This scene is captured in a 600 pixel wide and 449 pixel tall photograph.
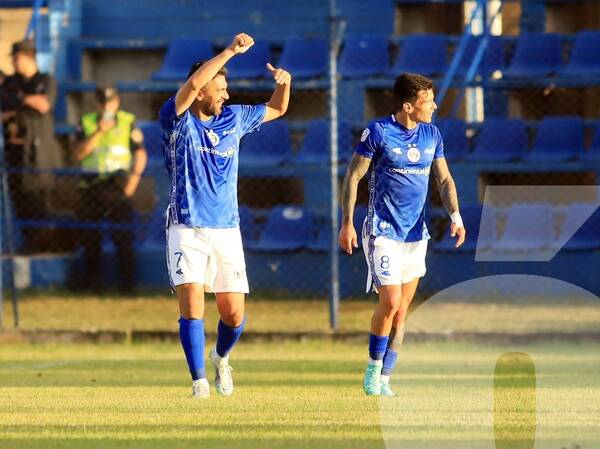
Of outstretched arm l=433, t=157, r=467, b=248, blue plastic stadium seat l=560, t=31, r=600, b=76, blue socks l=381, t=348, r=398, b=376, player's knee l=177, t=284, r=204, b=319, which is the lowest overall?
blue socks l=381, t=348, r=398, b=376

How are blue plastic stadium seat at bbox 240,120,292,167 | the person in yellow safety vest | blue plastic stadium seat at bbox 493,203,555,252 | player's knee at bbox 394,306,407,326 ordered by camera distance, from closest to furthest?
player's knee at bbox 394,306,407,326
blue plastic stadium seat at bbox 493,203,555,252
the person in yellow safety vest
blue plastic stadium seat at bbox 240,120,292,167

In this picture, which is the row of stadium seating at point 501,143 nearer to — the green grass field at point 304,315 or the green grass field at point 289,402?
the green grass field at point 304,315

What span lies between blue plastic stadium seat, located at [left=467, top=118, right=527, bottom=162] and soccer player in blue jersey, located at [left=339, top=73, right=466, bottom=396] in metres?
8.01

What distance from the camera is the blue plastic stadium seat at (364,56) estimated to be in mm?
19047

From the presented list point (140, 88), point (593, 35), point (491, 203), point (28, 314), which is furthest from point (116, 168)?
point (593, 35)

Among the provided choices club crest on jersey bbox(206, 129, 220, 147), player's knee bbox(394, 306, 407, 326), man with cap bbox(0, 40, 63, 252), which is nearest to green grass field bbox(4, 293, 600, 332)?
man with cap bbox(0, 40, 63, 252)

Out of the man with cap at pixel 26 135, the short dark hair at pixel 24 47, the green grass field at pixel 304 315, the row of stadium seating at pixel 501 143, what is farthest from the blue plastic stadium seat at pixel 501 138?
the short dark hair at pixel 24 47

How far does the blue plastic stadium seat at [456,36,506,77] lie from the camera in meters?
18.6

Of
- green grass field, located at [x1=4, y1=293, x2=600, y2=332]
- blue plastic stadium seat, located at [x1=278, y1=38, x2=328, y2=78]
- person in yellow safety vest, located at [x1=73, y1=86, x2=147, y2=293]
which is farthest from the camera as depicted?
blue plastic stadium seat, located at [x1=278, y1=38, x2=328, y2=78]

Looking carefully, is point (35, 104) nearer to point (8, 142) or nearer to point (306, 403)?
point (8, 142)

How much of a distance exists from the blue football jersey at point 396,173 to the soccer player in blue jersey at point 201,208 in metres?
0.77

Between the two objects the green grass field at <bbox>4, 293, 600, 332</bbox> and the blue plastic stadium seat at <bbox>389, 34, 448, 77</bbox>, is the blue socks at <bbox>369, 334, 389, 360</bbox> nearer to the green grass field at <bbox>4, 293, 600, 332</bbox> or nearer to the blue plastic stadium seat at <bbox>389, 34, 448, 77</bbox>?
the green grass field at <bbox>4, 293, 600, 332</bbox>

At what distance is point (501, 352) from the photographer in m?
13.8

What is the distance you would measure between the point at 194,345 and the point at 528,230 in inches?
333
